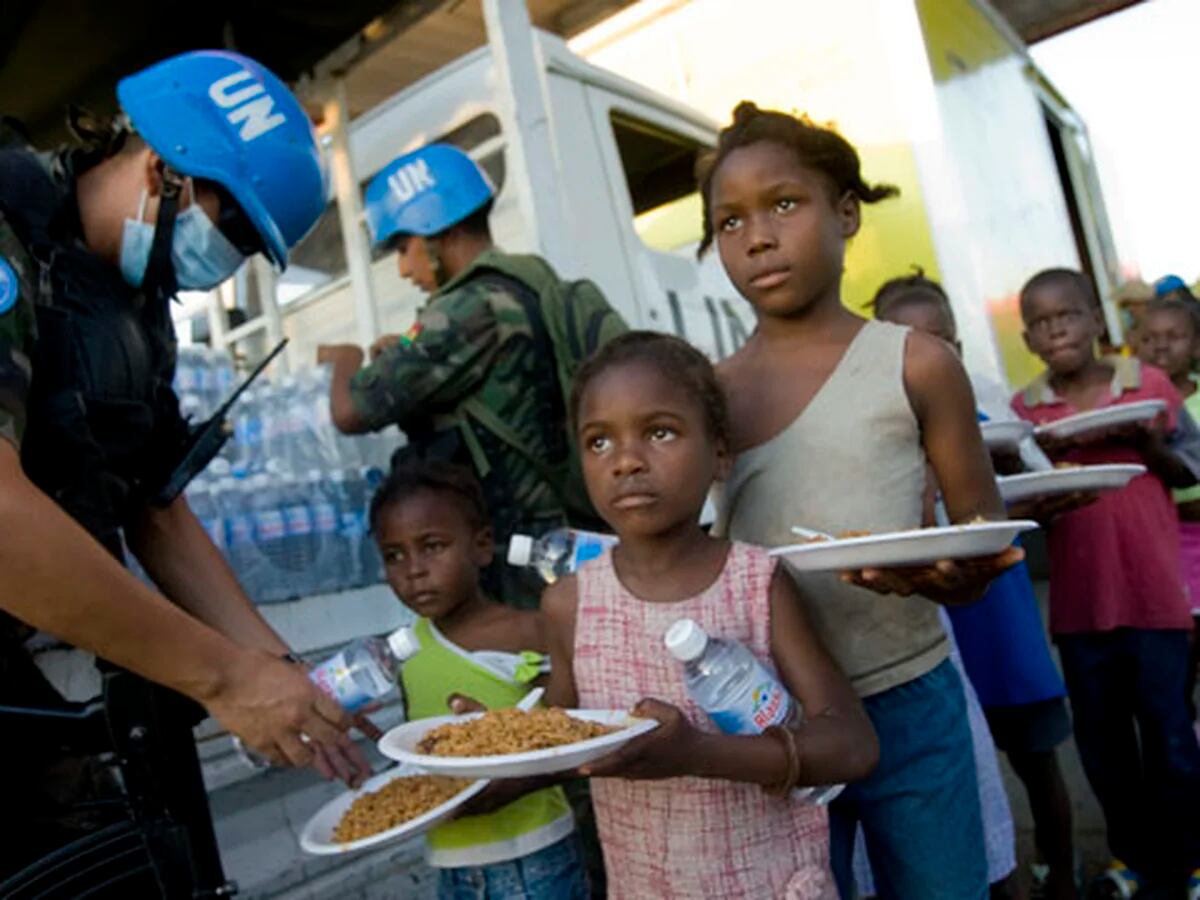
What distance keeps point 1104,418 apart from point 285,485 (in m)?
2.60

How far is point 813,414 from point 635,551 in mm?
365

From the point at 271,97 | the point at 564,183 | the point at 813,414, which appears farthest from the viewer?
the point at 564,183

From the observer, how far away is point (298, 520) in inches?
130

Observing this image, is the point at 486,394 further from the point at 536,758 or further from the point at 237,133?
the point at 536,758

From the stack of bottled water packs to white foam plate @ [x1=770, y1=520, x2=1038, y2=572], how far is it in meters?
1.97

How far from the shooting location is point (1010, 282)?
24.2ft

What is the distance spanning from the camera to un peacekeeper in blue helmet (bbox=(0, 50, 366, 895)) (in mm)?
1299

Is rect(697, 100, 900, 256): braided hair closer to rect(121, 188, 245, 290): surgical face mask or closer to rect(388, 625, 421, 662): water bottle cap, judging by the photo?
rect(121, 188, 245, 290): surgical face mask

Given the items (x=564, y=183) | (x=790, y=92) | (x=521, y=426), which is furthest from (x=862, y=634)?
(x=790, y=92)

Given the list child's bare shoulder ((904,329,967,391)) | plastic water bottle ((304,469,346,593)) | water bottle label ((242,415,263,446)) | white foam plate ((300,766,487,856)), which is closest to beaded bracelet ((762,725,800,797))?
Result: white foam plate ((300,766,487,856))

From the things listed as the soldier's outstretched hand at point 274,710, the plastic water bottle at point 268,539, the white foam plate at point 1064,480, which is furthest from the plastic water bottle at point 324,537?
the white foam plate at point 1064,480

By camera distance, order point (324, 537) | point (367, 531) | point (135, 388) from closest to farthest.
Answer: point (135, 388)
point (324, 537)
point (367, 531)

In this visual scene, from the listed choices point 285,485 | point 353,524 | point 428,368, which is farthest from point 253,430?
point 428,368

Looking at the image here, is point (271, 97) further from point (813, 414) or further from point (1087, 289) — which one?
point (1087, 289)
